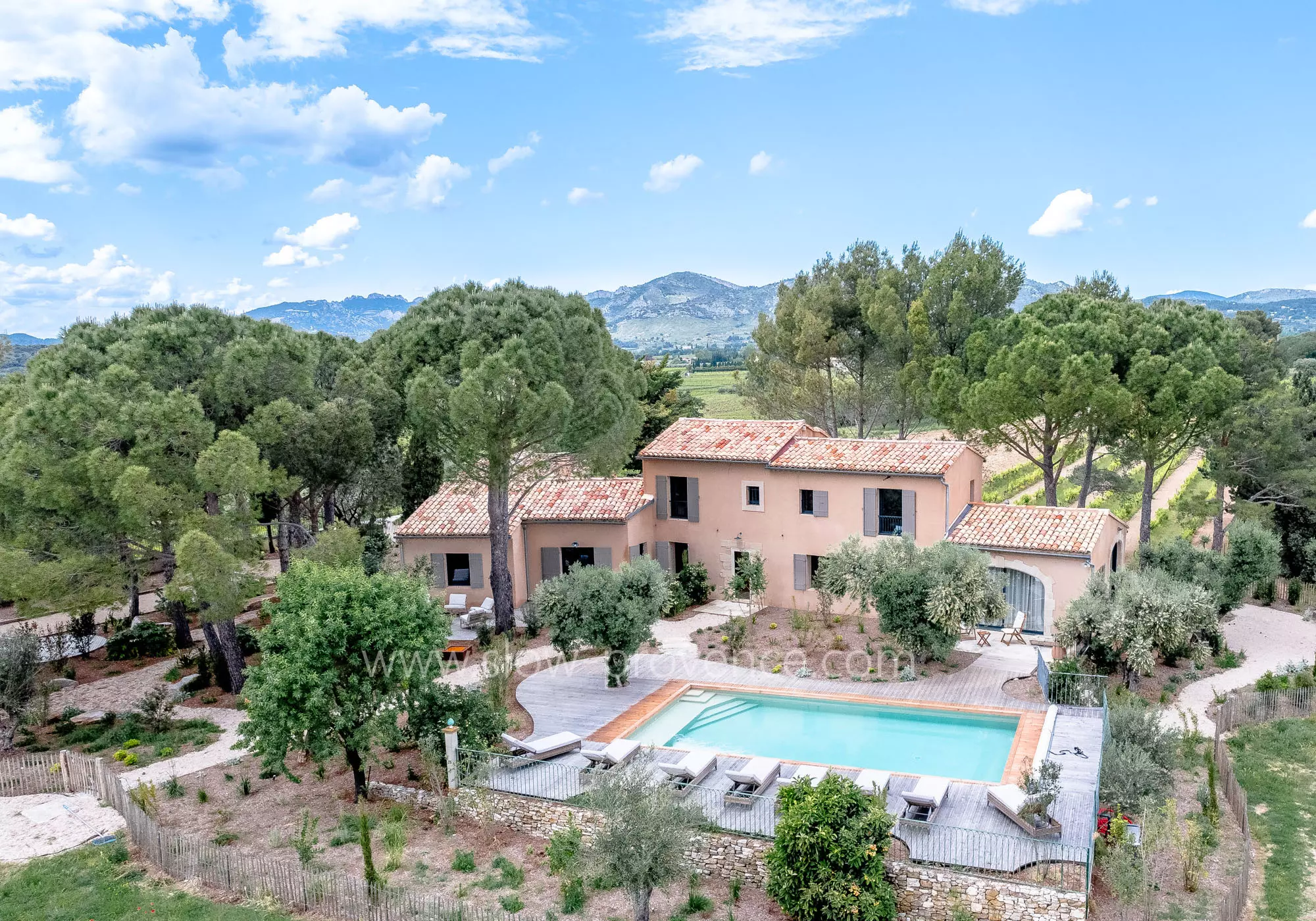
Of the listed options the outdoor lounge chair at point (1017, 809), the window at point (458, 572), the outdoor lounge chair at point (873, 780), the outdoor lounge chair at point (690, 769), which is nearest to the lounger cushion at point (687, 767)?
the outdoor lounge chair at point (690, 769)

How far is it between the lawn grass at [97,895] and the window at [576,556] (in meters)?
13.8

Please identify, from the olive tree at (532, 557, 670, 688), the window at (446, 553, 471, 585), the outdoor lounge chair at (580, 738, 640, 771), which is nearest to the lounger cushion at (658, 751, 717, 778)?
the outdoor lounge chair at (580, 738, 640, 771)

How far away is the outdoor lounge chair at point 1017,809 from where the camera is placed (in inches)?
463

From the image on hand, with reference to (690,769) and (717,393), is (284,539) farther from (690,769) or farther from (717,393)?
(717,393)

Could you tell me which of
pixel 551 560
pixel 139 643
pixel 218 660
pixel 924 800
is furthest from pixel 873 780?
pixel 139 643

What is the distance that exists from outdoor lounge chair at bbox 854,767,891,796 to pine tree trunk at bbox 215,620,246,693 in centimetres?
1361

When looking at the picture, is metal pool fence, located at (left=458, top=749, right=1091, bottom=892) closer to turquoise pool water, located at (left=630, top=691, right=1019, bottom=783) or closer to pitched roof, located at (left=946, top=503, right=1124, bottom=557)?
turquoise pool water, located at (left=630, top=691, right=1019, bottom=783)

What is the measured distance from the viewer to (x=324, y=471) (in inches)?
887

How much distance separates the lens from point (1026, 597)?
21312 millimetres

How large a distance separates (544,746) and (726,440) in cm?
1315

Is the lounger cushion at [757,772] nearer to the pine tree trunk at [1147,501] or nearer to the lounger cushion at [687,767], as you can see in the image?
the lounger cushion at [687,767]

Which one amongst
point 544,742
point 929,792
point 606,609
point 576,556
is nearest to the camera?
point 929,792

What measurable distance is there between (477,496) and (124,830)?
45.4 ft

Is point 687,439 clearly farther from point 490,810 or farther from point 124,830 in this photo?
point 124,830
